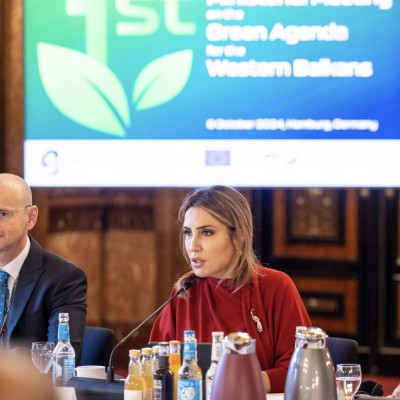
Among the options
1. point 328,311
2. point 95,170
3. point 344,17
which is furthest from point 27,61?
point 328,311

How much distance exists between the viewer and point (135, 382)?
193 cm

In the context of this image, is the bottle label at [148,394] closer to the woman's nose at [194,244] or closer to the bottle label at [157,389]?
the bottle label at [157,389]

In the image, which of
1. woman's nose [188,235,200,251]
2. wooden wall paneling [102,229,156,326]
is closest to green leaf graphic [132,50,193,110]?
woman's nose [188,235,200,251]

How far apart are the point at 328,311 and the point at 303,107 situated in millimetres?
2768

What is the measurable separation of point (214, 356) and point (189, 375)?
0.22 feet

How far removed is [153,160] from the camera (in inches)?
143

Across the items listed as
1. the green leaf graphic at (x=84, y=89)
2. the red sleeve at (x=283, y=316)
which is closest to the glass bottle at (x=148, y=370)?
the red sleeve at (x=283, y=316)

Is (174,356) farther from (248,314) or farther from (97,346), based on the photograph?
(97,346)

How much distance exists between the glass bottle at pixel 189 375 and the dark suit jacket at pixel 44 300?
0.95 metres

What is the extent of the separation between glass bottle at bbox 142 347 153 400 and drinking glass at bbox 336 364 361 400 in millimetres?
455

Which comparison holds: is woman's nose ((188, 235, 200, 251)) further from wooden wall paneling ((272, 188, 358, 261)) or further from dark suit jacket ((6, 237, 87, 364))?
wooden wall paneling ((272, 188, 358, 261))

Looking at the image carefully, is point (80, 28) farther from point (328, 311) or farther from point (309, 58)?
point (328, 311)

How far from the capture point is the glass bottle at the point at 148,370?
6.44 feet

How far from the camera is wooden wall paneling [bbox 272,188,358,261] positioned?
19.6 ft
